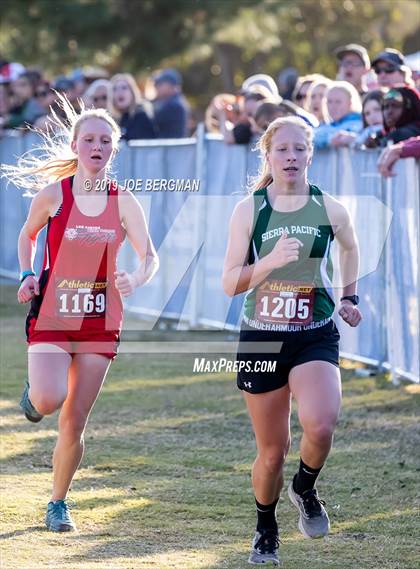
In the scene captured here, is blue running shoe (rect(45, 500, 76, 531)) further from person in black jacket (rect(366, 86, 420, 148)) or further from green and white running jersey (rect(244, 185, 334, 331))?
person in black jacket (rect(366, 86, 420, 148))

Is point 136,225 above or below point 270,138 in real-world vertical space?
below

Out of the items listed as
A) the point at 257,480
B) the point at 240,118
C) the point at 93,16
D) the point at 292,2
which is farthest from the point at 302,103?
the point at 292,2

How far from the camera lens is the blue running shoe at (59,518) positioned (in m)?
6.55

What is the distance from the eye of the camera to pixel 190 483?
7656 mm

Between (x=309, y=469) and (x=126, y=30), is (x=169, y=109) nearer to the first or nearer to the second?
(x=309, y=469)

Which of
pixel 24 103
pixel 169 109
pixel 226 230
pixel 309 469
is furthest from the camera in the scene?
pixel 24 103

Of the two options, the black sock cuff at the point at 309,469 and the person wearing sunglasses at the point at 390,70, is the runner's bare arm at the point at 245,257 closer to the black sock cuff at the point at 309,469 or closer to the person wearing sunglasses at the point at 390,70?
the black sock cuff at the point at 309,469

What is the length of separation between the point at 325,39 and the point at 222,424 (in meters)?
36.7

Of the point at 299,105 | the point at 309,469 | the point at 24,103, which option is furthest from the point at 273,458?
the point at 24,103

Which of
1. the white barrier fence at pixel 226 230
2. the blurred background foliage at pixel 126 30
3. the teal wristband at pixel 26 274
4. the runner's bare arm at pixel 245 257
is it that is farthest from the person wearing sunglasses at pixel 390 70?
the blurred background foliage at pixel 126 30

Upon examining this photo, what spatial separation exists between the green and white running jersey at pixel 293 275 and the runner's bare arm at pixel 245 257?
46 mm

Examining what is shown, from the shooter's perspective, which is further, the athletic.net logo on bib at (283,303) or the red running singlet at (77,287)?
the red running singlet at (77,287)

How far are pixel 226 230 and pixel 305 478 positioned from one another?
23.9 ft

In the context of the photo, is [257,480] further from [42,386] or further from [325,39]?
[325,39]
